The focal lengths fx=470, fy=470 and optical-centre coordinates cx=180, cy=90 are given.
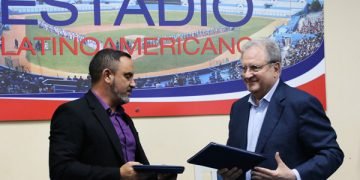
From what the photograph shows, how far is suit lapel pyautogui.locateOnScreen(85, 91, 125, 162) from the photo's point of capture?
190 centimetres

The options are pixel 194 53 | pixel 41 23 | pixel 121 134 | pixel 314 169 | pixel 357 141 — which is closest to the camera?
pixel 314 169

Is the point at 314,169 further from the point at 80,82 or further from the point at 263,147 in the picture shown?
the point at 80,82

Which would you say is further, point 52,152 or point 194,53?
point 194,53

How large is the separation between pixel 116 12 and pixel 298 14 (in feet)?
3.51

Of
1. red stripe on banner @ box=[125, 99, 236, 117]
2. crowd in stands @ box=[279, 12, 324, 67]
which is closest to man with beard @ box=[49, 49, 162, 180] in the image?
red stripe on banner @ box=[125, 99, 236, 117]

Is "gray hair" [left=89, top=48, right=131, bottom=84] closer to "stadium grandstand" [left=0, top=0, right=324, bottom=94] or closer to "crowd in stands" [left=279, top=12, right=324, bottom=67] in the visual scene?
"stadium grandstand" [left=0, top=0, right=324, bottom=94]

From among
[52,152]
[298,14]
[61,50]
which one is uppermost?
[298,14]

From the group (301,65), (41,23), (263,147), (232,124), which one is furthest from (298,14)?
(41,23)

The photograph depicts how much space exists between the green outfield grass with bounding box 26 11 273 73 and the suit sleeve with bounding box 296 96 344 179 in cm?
93

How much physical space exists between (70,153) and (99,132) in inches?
5.7

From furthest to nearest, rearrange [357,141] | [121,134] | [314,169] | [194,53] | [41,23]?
[357,141] → [194,53] → [41,23] → [121,134] → [314,169]

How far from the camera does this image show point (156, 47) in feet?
8.37

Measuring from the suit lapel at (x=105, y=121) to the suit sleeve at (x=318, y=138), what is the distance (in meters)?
0.71

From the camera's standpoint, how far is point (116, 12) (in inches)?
98.4
